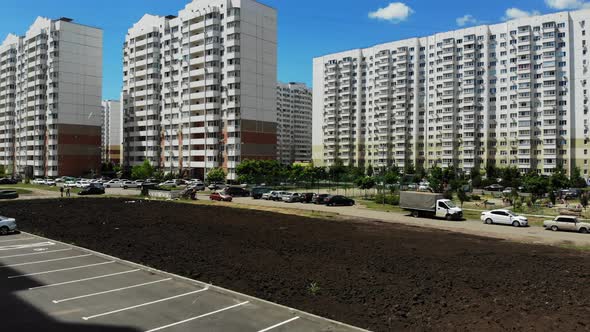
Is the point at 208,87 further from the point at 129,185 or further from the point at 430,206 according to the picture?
the point at 430,206

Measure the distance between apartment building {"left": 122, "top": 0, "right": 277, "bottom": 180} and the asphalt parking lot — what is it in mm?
81382

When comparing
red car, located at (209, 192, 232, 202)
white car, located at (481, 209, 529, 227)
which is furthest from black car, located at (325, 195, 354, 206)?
white car, located at (481, 209, 529, 227)

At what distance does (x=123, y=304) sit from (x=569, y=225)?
33.2 meters

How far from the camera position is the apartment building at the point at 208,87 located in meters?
101

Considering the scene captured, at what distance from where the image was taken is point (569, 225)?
1331 inches

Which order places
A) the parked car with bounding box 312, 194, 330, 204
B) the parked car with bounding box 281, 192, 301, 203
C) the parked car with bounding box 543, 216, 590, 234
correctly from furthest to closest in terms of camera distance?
the parked car with bounding box 281, 192, 301, 203 < the parked car with bounding box 312, 194, 330, 204 < the parked car with bounding box 543, 216, 590, 234

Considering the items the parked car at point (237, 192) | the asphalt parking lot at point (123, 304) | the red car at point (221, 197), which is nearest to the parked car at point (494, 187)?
the parked car at point (237, 192)

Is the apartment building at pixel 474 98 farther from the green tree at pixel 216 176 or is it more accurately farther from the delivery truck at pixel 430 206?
the delivery truck at pixel 430 206

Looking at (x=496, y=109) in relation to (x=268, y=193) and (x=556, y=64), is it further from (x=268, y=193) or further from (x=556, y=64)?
(x=268, y=193)

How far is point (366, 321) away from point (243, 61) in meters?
94.1

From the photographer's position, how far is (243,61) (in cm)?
10144

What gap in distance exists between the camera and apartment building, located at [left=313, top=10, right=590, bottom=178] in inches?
4141

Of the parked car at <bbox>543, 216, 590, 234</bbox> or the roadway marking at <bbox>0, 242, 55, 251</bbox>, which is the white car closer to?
the parked car at <bbox>543, 216, 590, 234</bbox>

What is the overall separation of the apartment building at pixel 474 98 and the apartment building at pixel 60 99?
259ft
